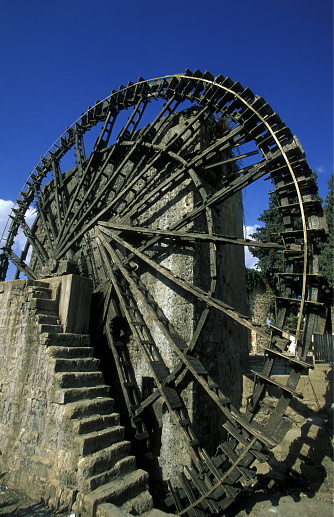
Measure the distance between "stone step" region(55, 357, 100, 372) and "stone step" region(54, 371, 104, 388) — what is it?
124 millimetres

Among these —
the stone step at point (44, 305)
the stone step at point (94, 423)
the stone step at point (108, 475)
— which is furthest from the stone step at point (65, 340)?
the stone step at point (108, 475)

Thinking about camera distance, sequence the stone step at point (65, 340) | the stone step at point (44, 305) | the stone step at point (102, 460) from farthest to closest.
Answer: the stone step at point (44, 305), the stone step at point (65, 340), the stone step at point (102, 460)

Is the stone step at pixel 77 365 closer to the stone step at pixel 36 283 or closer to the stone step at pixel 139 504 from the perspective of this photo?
the stone step at pixel 36 283

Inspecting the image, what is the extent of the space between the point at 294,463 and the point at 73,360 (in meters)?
4.64

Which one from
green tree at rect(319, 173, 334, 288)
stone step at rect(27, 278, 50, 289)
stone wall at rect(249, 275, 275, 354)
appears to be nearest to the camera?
stone step at rect(27, 278, 50, 289)

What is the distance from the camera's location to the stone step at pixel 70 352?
517 cm

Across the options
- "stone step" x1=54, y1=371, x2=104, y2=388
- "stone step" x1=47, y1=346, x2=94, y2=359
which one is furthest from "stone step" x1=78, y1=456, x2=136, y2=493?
"stone step" x1=47, y1=346, x2=94, y2=359

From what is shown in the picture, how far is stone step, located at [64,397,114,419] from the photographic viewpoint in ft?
14.9

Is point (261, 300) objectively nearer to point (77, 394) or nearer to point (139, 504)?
point (77, 394)

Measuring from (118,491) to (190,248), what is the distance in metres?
3.93

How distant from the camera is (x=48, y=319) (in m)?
5.66

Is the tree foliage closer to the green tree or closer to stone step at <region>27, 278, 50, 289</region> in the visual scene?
the green tree

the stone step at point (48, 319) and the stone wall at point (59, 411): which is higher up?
the stone step at point (48, 319)

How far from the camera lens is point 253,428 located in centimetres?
450
